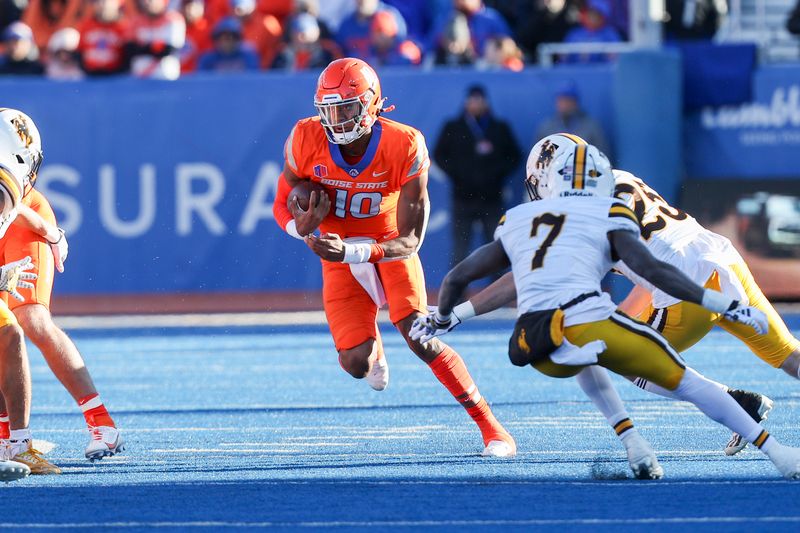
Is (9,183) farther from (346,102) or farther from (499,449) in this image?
(499,449)

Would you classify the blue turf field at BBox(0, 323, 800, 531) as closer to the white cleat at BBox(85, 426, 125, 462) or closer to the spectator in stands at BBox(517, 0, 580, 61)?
the white cleat at BBox(85, 426, 125, 462)

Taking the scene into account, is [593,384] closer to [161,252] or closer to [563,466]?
[563,466]

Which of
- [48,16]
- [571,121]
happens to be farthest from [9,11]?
[571,121]

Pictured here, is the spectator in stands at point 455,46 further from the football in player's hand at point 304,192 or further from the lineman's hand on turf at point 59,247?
the lineman's hand on turf at point 59,247

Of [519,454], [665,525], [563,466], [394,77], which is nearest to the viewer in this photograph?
[665,525]

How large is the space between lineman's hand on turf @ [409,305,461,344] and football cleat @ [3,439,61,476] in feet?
5.42

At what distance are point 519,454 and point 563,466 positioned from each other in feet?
1.44

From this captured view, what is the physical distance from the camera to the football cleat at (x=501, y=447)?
6.59 metres

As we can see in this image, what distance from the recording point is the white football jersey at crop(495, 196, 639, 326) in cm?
572

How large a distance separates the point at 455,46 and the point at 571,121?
157 centimetres

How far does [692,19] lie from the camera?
14.9 metres

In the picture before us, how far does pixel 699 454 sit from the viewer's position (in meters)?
6.52

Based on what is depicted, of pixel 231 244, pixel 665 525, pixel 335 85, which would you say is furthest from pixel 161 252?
pixel 665 525

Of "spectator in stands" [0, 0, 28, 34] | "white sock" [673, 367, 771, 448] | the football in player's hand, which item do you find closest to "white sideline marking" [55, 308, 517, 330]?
"spectator in stands" [0, 0, 28, 34]
